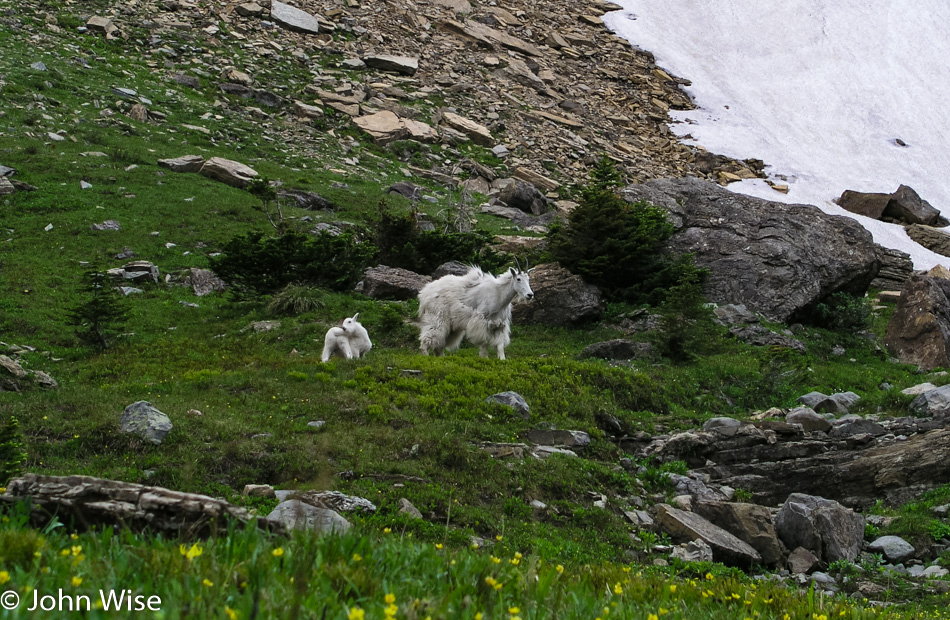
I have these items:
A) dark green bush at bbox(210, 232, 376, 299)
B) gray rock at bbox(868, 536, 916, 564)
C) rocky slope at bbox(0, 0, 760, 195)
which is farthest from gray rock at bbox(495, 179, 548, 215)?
gray rock at bbox(868, 536, 916, 564)

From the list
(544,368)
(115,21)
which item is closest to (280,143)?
(115,21)

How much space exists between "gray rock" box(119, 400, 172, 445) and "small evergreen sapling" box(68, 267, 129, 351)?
25.0ft

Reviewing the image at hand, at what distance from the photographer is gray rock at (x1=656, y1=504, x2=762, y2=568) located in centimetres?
916

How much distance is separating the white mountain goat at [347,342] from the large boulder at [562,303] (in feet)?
23.1

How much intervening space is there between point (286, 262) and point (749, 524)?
16930mm

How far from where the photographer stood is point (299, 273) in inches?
913

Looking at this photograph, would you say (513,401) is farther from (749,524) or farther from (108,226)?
(108,226)

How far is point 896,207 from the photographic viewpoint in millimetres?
48812

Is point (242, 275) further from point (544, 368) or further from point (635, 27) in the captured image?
point (635, 27)

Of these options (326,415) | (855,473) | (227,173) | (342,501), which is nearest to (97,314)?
(326,415)

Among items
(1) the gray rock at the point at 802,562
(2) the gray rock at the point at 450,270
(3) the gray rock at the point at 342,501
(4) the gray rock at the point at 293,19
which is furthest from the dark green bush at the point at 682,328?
(4) the gray rock at the point at 293,19

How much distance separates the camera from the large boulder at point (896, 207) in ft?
157

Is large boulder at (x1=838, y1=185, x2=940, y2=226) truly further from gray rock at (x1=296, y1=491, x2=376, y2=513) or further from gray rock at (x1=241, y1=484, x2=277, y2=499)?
gray rock at (x1=241, y1=484, x2=277, y2=499)

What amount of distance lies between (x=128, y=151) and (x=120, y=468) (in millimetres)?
27179
